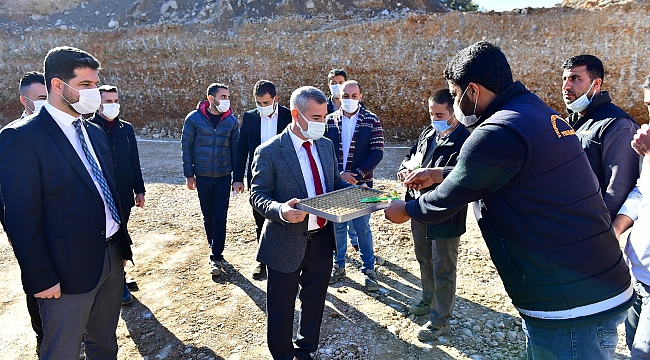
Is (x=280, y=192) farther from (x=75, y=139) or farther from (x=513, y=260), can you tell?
(x=513, y=260)

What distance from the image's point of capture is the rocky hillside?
42.1 feet

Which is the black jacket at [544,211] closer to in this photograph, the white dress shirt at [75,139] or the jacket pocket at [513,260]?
the jacket pocket at [513,260]

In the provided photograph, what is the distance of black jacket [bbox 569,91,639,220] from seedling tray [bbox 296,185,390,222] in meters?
1.61

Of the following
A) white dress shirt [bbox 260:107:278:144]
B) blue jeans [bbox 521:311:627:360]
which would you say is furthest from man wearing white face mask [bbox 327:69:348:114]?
blue jeans [bbox 521:311:627:360]

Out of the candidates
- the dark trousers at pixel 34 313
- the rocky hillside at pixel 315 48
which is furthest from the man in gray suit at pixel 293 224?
the rocky hillside at pixel 315 48

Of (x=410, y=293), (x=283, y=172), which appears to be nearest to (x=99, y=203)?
(x=283, y=172)

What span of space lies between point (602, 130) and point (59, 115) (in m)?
3.74

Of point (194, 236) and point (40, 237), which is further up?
point (40, 237)

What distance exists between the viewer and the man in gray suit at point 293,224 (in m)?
2.77

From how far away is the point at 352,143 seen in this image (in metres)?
4.51

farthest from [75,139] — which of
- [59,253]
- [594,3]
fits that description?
[594,3]

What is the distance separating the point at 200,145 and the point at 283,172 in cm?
233

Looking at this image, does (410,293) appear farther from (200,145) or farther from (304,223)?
(200,145)

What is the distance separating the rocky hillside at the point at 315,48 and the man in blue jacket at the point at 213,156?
9494 mm
